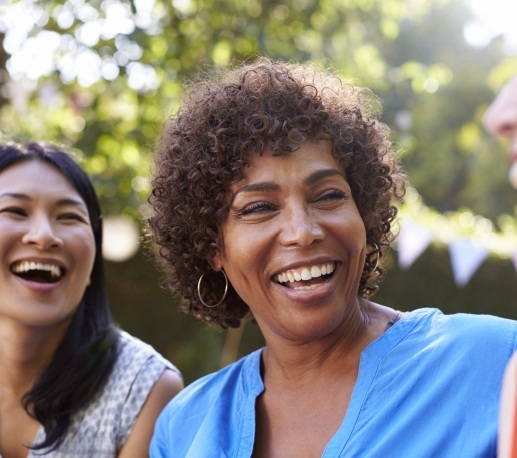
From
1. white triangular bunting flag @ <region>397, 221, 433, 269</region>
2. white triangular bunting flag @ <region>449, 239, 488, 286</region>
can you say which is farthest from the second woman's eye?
white triangular bunting flag @ <region>449, 239, 488, 286</region>

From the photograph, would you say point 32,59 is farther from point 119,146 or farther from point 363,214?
point 363,214

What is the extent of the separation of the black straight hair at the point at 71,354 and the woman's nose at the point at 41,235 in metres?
0.24

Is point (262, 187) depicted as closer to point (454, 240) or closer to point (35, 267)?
point (35, 267)

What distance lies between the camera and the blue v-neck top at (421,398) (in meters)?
2.00

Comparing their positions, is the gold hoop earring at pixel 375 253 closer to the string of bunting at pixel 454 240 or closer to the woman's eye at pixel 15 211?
the woman's eye at pixel 15 211

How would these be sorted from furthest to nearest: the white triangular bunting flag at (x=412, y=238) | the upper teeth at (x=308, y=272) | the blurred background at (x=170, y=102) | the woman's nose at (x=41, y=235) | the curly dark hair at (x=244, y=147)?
1. the white triangular bunting flag at (x=412, y=238)
2. the blurred background at (x=170, y=102)
3. the woman's nose at (x=41, y=235)
4. the curly dark hair at (x=244, y=147)
5. the upper teeth at (x=308, y=272)

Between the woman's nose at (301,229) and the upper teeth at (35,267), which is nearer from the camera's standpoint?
the woman's nose at (301,229)

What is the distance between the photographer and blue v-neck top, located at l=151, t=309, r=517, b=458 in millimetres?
2002

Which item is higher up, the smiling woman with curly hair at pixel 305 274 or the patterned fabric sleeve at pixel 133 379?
the smiling woman with curly hair at pixel 305 274

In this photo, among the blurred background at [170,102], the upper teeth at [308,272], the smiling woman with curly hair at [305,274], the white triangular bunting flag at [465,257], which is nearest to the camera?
the smiling woman with curly hair at [305,274]

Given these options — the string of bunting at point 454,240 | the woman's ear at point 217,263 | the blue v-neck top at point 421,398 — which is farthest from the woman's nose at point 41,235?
the string of bunting at point 454,240

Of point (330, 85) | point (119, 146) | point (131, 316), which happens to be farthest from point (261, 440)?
point (131, 316)

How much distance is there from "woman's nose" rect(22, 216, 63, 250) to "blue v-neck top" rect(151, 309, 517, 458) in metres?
0.97

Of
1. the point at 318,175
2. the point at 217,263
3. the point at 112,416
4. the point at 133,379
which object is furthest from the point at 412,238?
the point at 318,175
